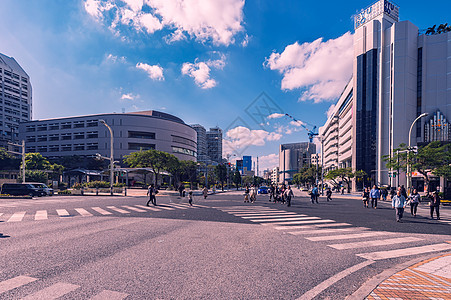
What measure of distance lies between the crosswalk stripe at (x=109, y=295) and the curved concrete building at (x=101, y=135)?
8230 centimetres

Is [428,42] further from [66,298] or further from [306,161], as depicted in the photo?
[306,161]

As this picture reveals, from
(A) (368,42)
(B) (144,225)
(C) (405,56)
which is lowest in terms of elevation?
(B) (144,225)

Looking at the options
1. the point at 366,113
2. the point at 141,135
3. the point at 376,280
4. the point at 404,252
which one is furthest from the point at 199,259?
the point at 141,135

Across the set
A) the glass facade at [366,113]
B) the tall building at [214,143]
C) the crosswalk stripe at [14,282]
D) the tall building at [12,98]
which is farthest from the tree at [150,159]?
the tall building at [214,143]

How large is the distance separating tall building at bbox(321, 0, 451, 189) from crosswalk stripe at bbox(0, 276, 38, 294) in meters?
63.6

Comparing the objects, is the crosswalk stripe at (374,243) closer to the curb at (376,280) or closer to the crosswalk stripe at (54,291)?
the curb at (376,280)

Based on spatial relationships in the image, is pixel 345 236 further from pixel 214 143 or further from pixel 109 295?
pixel 214 143

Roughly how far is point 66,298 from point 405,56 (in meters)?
74.2

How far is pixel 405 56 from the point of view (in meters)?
59.8

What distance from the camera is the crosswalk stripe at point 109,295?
14.2 ft

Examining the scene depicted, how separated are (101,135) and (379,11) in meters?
84.4

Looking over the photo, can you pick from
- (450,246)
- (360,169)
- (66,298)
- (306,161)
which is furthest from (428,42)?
(306,161)

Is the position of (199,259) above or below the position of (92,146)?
below

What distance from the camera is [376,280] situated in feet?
16.6
